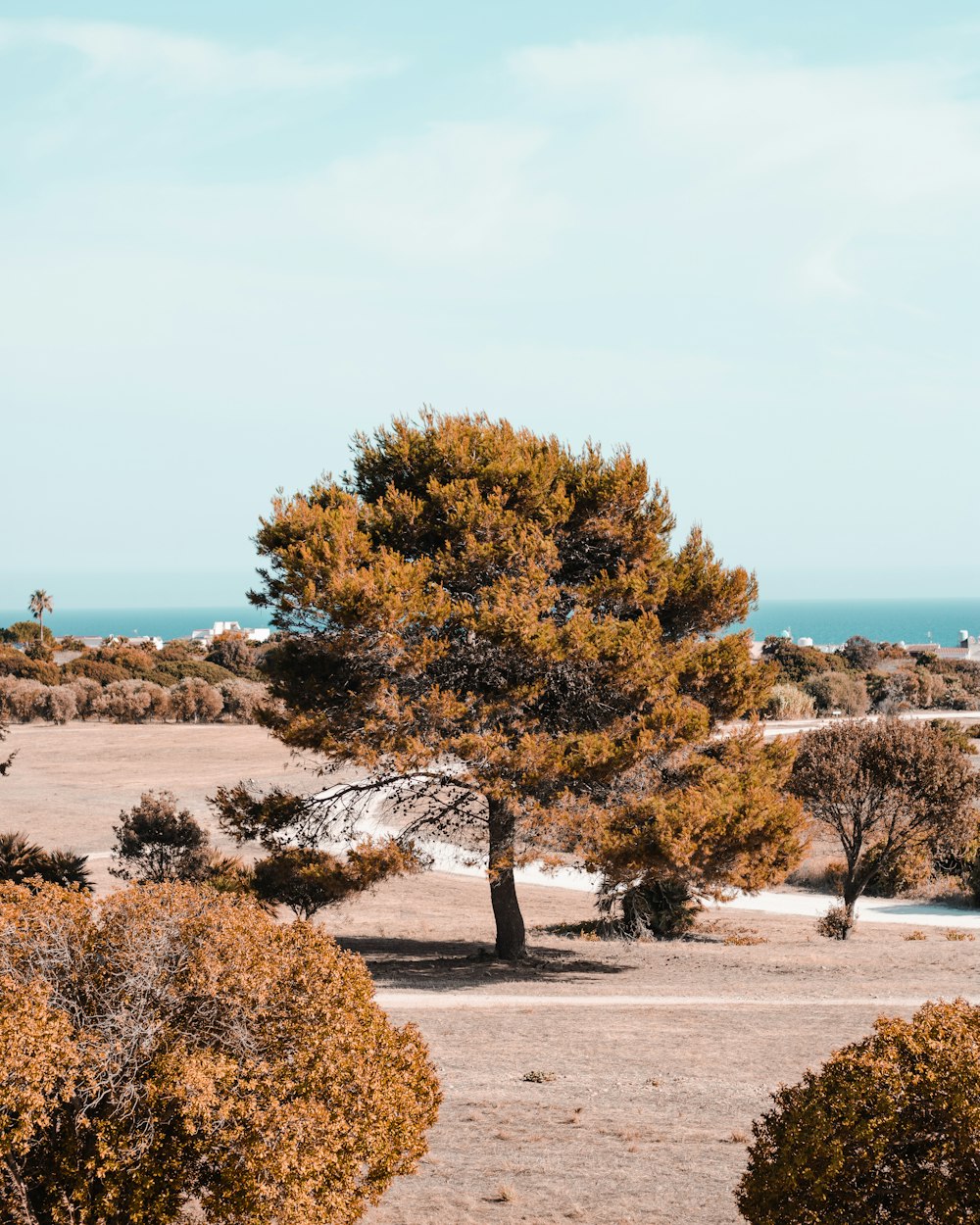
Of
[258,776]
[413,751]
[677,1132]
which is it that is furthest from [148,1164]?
[258,776]

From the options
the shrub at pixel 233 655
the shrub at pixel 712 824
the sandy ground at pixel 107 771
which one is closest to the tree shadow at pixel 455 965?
the shrub at pixel 712 824

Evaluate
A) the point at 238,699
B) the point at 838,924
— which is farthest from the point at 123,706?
the point at 838,924

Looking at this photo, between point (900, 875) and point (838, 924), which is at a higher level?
point (900, 875)

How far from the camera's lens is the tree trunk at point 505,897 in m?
18.3

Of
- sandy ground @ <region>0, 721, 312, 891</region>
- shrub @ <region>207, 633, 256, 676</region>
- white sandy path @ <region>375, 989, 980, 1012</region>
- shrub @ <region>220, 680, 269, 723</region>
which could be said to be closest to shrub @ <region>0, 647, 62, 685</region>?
sandy ground @ <region>0, 721, 312, 891</region>

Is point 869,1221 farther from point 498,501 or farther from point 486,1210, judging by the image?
point 498,501

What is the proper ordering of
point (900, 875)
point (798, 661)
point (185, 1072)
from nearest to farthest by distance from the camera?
→ point (185, 1072)
point (900, 875)
point (798, 661)

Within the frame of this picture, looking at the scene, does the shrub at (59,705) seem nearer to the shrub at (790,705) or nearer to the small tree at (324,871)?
the shrub at (790,705)

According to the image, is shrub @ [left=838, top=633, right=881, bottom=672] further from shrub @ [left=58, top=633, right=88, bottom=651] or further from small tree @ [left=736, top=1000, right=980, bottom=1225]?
small tree @ [left=736, top=1000, right=980, bottom=1225]

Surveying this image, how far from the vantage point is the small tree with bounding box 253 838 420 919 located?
17297mm

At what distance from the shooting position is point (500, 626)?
16812 mm

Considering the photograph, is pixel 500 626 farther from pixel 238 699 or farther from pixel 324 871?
pixel 238 699

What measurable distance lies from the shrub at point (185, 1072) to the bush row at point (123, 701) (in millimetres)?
57066

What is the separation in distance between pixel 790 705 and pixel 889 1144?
181 feet
